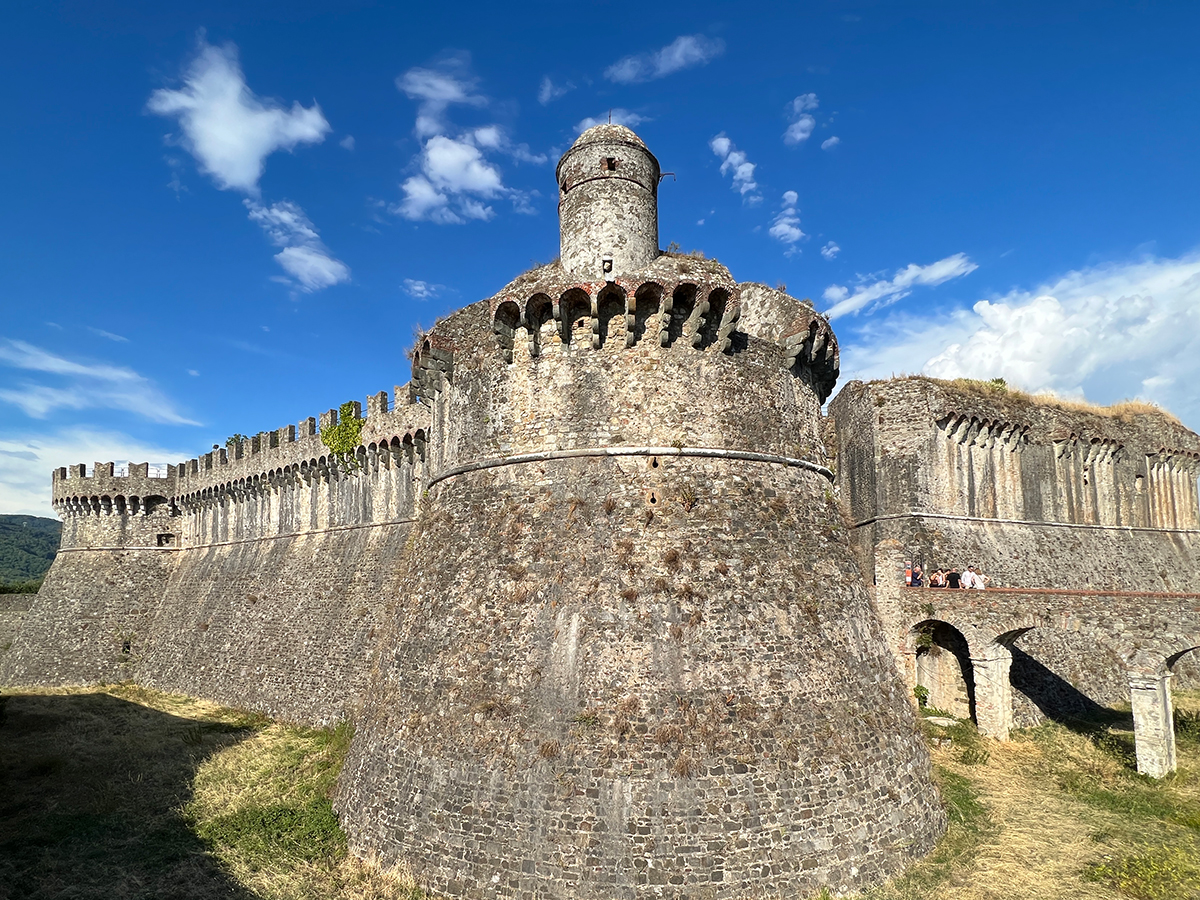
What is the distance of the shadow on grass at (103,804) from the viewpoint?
1124 cm

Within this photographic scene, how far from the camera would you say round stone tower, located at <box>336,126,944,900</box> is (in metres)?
9.93

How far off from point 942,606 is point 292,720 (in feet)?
66.4

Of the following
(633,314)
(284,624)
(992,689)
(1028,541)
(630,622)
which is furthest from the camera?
(1028,541)

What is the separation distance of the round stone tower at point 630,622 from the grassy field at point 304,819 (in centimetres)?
104

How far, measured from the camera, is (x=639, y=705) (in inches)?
412

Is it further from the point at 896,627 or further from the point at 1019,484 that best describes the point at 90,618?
the point at 1019,484

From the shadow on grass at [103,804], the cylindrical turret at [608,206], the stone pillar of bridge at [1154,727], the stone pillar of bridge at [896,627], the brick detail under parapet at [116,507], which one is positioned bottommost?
the shadow on grass at [103,804]

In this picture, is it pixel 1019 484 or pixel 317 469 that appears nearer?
pixel 1019 484

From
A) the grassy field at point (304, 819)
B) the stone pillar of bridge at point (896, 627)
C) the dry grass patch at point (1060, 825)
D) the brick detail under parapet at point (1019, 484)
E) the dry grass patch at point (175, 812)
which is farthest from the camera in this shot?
the brick detail under parapet at point (1019, 484)

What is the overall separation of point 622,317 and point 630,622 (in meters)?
5.93

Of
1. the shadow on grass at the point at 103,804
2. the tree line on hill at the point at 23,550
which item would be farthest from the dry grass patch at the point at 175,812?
the tree line on hill at the point at 23,550

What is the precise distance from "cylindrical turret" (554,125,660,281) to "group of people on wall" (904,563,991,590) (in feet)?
47.0

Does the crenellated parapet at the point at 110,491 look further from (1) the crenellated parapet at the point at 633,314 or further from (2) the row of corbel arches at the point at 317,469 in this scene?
(1) the crenellated parapet at the point at 633,314

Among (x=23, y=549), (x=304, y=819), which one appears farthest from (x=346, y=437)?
(x=23, y=549)
